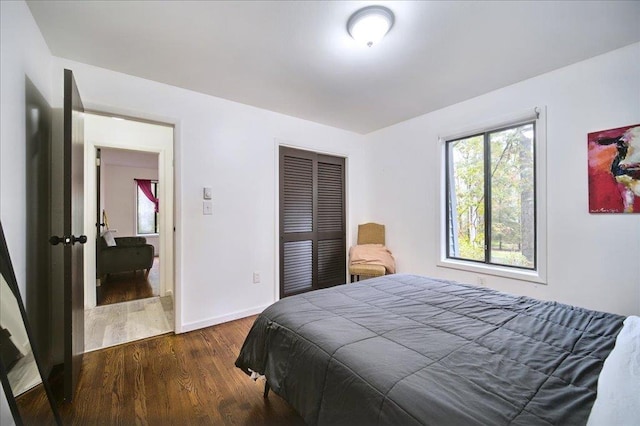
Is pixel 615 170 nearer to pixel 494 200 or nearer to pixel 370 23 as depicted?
pixel 494 200

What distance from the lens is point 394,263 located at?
3.70m

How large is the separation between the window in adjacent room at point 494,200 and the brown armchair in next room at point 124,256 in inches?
192

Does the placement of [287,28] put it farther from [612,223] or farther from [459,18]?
[612,223]

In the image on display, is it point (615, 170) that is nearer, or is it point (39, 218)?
point (39, 218)

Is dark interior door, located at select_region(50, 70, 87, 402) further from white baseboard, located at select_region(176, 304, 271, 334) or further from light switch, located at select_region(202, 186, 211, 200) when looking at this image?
light switch, located at select_region(202, 186, 211, 200)

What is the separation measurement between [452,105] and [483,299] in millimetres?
2373

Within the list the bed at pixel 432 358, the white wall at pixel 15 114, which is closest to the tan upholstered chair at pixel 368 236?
the bed at pixel 432 358

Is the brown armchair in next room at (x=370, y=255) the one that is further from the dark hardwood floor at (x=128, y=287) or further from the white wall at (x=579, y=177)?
the dark hardwood floor at (x=128, y=287)

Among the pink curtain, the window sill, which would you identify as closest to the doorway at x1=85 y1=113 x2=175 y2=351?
the pink curtain

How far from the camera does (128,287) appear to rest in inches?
164

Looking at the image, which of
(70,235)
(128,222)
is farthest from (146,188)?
(70,235)

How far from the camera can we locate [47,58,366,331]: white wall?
7.89ft

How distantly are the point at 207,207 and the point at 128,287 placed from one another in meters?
2.61

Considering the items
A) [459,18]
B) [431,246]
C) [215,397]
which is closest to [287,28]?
[459,18]
